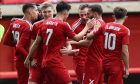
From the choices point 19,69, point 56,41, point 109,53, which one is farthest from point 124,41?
point 19,69

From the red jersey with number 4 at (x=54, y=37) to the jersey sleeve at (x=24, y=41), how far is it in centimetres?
94

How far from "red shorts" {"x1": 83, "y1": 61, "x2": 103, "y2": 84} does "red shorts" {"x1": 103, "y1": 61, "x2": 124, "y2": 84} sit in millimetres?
149

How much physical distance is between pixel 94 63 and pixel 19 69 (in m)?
1.59

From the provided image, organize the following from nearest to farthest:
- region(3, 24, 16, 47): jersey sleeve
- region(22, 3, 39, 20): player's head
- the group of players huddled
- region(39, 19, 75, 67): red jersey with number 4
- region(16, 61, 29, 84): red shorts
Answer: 1. region(39, 19, 75, 67): red jersey with number 4
2. the group of players huddled
3. region(22, 3, 39, 20): player's head
4. region(16, 61, 29, 84): red shorts
5. region(3, 24, 16, 47): jersey sleeve

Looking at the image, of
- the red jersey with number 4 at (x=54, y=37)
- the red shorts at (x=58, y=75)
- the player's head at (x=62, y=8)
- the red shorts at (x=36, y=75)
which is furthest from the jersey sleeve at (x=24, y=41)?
the player's head at (x=62, y=8)

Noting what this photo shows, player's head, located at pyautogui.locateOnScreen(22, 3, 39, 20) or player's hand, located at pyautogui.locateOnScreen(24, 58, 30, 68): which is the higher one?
player's head, located at pyautogui.locateOnScreen(22, 3, 39, 20)

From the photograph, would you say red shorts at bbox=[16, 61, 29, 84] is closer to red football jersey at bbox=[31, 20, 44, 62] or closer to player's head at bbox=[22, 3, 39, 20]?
red football jersey at bbox=[31, 20, 44, 62]

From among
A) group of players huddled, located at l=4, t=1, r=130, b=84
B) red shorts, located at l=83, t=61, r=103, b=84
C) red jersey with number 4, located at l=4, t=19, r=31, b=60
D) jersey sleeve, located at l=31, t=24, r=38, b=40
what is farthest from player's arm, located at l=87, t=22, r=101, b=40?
red jersey with number 4, located at l=4, t=19, r=31, b=60

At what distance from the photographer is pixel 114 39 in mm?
12344

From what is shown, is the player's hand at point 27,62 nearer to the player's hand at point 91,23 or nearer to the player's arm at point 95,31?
the player's arm at point 95,31

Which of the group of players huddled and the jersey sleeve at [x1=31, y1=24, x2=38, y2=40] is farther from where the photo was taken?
the jersey sleeve at [x1=31, y1=24, x2=38, y2=40]

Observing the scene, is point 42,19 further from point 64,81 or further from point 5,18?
point 5,18

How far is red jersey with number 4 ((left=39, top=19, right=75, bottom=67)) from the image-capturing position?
38.4 ft

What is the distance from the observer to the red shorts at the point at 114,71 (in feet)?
40.8
